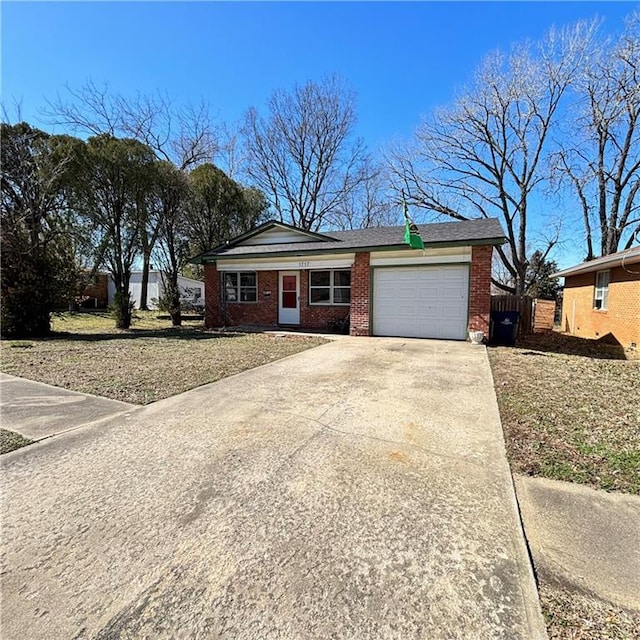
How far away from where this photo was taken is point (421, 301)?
1114 centimetres

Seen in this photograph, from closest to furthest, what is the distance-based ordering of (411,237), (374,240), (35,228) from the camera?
(411,237) → (35,228) → (374,240)

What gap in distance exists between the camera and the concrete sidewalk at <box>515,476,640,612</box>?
1.88 metres

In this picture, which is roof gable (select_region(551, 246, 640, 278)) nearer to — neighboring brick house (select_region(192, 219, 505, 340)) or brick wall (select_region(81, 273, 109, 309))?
neighboring brick house (select_region(192, 219, 505, 340))

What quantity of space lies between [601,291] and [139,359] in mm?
16225

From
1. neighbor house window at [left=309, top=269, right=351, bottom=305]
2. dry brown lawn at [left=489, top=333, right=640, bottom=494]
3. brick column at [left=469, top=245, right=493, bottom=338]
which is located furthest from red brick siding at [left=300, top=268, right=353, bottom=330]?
dry brown lawn at [left=489, top=333, right=640, bottom=494]

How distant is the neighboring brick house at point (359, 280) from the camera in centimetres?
1050

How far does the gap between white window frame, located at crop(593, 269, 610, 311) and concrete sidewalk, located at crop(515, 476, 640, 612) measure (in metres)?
13.5

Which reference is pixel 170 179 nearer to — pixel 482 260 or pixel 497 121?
pixel 482 260

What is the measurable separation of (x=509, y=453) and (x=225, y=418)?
3034 mm

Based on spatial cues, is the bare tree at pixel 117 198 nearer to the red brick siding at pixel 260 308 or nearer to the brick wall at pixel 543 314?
the red brick siding at pixel 260 308

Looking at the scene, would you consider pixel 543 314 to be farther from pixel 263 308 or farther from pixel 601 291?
pixel 263 308

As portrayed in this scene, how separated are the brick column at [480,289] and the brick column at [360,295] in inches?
124

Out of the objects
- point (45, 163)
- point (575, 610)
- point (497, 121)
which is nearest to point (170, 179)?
point (45, 163)

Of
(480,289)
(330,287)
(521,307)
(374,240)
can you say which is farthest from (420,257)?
(521,307)
